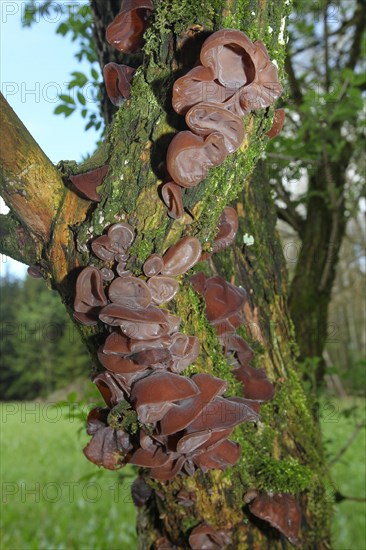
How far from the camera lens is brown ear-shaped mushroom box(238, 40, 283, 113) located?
1221 millimetres

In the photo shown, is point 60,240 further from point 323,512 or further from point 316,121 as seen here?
point 316,121

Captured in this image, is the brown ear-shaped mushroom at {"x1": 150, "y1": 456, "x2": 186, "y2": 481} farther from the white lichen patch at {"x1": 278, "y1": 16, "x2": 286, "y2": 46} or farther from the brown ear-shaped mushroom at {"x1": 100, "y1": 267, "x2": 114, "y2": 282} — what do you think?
the white lichen patch at {"x1": 278, "y1": 16, "x2": 286, "y2": 46}

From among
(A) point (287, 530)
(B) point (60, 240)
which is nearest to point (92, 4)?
(B) point (60, 240)

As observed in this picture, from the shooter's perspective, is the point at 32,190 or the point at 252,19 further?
the point at 32,190

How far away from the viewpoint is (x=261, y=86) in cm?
125

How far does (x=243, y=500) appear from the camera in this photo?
A: 1.74 meters

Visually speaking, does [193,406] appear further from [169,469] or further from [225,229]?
[225,229]

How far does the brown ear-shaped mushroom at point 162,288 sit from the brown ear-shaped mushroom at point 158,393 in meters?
0.21

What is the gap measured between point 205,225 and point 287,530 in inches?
44.2

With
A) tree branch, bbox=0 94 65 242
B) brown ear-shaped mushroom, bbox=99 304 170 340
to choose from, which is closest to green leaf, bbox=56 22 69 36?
tree branch, bbox=0 94 65 242

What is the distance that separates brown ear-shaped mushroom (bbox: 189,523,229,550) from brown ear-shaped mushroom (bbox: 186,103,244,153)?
131cm

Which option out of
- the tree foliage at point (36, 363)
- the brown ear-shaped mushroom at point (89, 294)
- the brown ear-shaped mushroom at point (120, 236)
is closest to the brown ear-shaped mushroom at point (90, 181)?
the brown ear-shaped mushroom at point (120, 236)

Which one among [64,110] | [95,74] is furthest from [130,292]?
[95,74]

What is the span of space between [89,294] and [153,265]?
20cm
